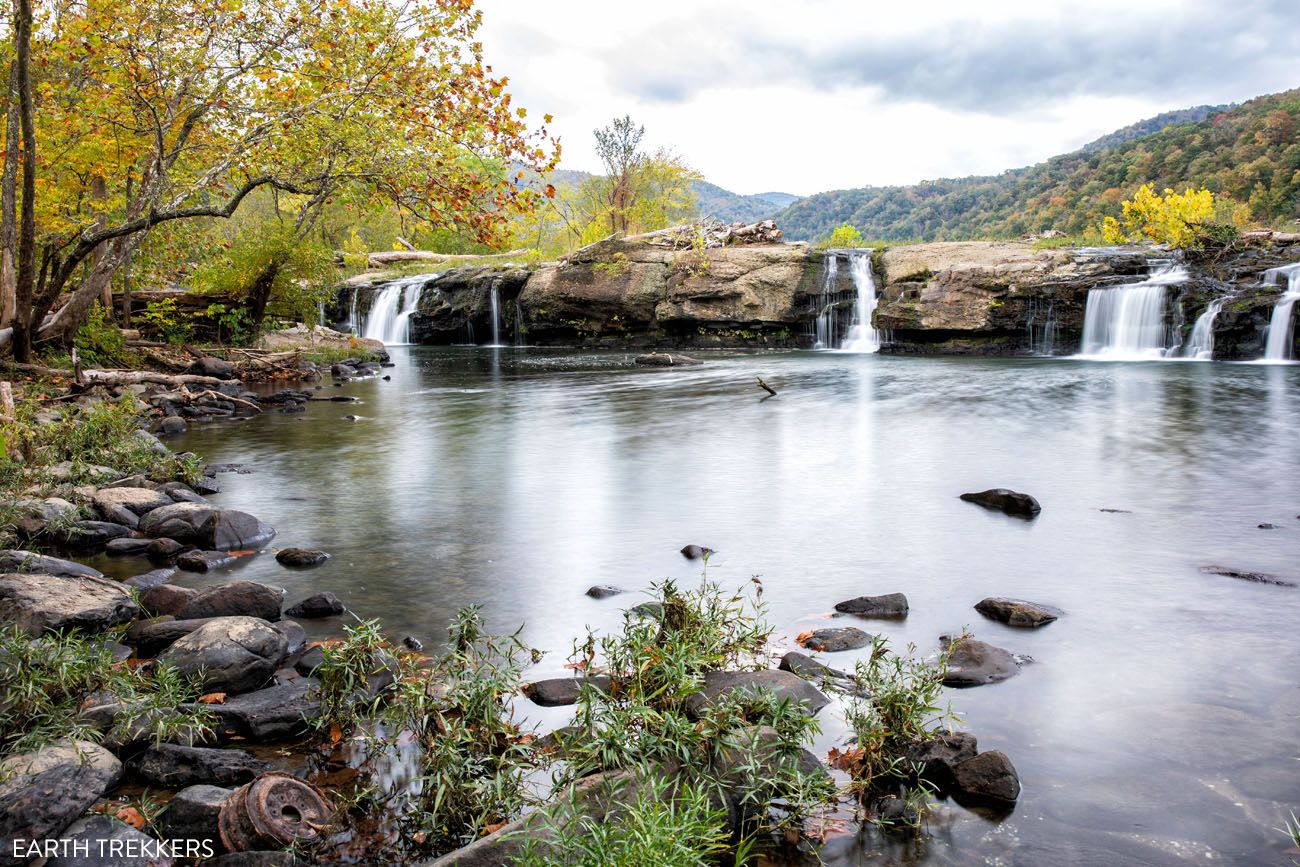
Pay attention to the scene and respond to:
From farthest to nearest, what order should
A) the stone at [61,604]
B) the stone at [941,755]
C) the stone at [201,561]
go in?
1. the stone at [201,561]
2. the stone at [61,604]
3. the stone at [941,755]

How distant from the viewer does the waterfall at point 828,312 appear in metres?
31.9

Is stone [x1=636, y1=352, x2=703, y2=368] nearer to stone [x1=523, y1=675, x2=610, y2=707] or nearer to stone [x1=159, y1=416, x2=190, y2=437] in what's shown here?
stone [x1=159, y1=416, x2=190, y2=437]

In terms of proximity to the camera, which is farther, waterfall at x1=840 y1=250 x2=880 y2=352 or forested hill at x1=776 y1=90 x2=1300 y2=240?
forested hill at x1=776 y1=90 x2=1300 y2=240

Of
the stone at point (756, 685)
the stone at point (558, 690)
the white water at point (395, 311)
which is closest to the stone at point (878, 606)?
the stone at point (756, 685)

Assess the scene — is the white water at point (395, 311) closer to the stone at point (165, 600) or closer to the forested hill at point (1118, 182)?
the stone at point (165, 600)

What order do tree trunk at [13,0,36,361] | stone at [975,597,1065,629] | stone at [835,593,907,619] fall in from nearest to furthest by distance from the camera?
stone at [975,597,1065,629] → stone at [835,593,907,619] → tree trunk at [13,0,36,361]

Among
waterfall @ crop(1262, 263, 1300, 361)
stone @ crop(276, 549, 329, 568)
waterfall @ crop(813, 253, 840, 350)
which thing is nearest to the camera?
stone @ crop(276, 549, 329, 568)

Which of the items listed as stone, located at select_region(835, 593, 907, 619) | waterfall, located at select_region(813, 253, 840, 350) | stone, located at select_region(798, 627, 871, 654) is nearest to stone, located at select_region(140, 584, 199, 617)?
stone, located at select_region(798, 627, 871, 654)

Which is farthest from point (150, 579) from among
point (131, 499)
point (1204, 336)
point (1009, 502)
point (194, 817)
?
point (1204, 336)

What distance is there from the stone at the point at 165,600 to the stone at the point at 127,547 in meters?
1.77

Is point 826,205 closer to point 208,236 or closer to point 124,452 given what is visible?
point 208,236

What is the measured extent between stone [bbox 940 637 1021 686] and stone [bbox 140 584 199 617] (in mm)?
5042

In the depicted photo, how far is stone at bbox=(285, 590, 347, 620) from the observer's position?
19.7ft

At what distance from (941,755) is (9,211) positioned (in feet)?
50.1
